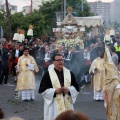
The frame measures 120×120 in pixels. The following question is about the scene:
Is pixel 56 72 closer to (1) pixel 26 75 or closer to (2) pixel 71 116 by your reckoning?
(2) pixel 71 116

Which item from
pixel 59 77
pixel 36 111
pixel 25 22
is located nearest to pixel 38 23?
pixel 25 22

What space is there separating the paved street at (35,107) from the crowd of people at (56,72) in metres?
0.42

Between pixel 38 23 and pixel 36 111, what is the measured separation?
79.7 ft

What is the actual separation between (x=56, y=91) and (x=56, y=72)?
1.17 feet

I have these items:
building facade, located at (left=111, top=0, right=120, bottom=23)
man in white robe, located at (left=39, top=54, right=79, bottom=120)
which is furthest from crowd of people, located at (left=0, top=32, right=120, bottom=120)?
building facade, located at (left=111, top=0, right=120, bottom=23)

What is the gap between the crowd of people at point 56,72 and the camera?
26.8 ft

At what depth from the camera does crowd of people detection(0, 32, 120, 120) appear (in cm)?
818

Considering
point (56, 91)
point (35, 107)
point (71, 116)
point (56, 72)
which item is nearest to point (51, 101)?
point (56, 91)

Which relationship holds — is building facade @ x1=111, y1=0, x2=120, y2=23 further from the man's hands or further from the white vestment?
the man's hands

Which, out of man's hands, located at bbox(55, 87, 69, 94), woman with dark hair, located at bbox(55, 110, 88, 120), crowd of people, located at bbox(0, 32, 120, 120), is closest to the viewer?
woman with dark hair, located at bbox(55, 110, 88, 120)

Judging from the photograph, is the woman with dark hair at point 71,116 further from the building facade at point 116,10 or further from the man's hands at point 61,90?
the building facade at point 116,10

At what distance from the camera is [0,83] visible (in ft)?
64.0

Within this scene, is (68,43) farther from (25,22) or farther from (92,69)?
(25,22)

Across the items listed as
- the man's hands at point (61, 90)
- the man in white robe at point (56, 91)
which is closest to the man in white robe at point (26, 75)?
the man in white robe at point (56, 91)
